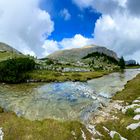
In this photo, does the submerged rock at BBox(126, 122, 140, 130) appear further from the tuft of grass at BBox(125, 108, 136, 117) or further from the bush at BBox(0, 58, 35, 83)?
the bush at BBox(0, 58, 35, 83)

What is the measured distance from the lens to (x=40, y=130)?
3262 centimetres

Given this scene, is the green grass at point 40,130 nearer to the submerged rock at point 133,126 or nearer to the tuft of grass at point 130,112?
the submerged rock at point 133,126

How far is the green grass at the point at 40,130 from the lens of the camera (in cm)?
3119

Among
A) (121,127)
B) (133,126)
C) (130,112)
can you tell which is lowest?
(121,127)

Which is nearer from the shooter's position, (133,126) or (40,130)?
(40,130)

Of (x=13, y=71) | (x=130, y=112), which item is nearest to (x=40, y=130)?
(x=130, y=112)

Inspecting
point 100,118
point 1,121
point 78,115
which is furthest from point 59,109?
point 1,121

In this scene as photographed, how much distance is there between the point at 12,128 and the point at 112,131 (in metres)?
13.9

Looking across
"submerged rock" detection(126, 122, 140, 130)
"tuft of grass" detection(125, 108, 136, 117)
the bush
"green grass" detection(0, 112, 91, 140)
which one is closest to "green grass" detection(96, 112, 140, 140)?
"submerged rock" detection(126, 122, 140, 130)

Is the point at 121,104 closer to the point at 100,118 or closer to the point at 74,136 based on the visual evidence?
the point at 100,118

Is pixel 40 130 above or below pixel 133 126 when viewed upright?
below

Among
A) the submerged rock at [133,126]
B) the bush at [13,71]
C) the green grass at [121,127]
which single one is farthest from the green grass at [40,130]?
the bush at [13,71]

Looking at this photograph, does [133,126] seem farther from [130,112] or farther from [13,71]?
[13,71]

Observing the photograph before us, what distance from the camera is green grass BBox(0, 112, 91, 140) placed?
102 feet
